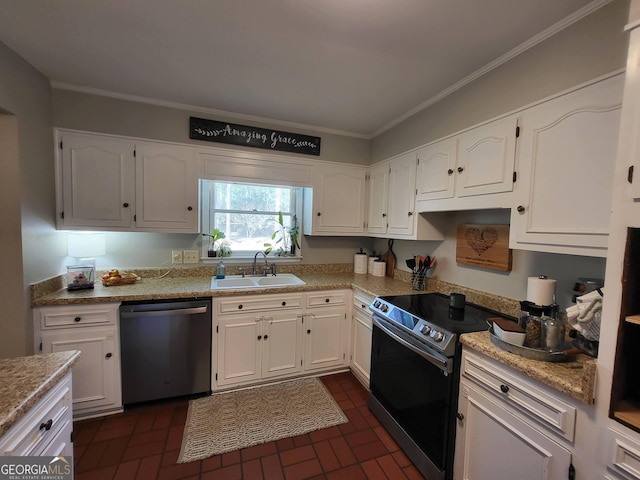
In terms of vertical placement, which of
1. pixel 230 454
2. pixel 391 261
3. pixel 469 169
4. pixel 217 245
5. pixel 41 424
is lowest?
pixel 230 454

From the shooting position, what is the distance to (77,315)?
188 cm

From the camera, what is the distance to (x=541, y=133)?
1391 mm

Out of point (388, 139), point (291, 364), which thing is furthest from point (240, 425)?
point (388, 139)

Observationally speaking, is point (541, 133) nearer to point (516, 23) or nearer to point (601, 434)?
point (516, 23)

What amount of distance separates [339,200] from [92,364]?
2467mm

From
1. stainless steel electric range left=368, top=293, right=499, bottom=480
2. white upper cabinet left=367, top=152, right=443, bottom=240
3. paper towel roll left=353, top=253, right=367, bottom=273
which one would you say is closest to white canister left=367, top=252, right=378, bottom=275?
paper towel roll left=353, top=253, right=367, bottom=273

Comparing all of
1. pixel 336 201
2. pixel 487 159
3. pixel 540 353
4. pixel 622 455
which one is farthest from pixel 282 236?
pixel 622 455

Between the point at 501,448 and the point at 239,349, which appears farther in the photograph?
the point at 239,349

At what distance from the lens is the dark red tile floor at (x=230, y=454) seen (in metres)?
1.56

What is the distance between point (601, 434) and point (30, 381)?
2.04 meters

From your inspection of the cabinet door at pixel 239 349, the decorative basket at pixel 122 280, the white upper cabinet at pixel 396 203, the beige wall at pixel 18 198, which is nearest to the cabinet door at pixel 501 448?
the white upper cabinet at pixel 396 203

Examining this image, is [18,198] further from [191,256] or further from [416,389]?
[416,389]

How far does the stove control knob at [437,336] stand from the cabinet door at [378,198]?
1329mm

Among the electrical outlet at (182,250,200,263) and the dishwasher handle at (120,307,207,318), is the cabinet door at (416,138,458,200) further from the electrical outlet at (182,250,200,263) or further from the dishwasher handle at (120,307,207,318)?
the electrical outlet at (182,250,200,263)
